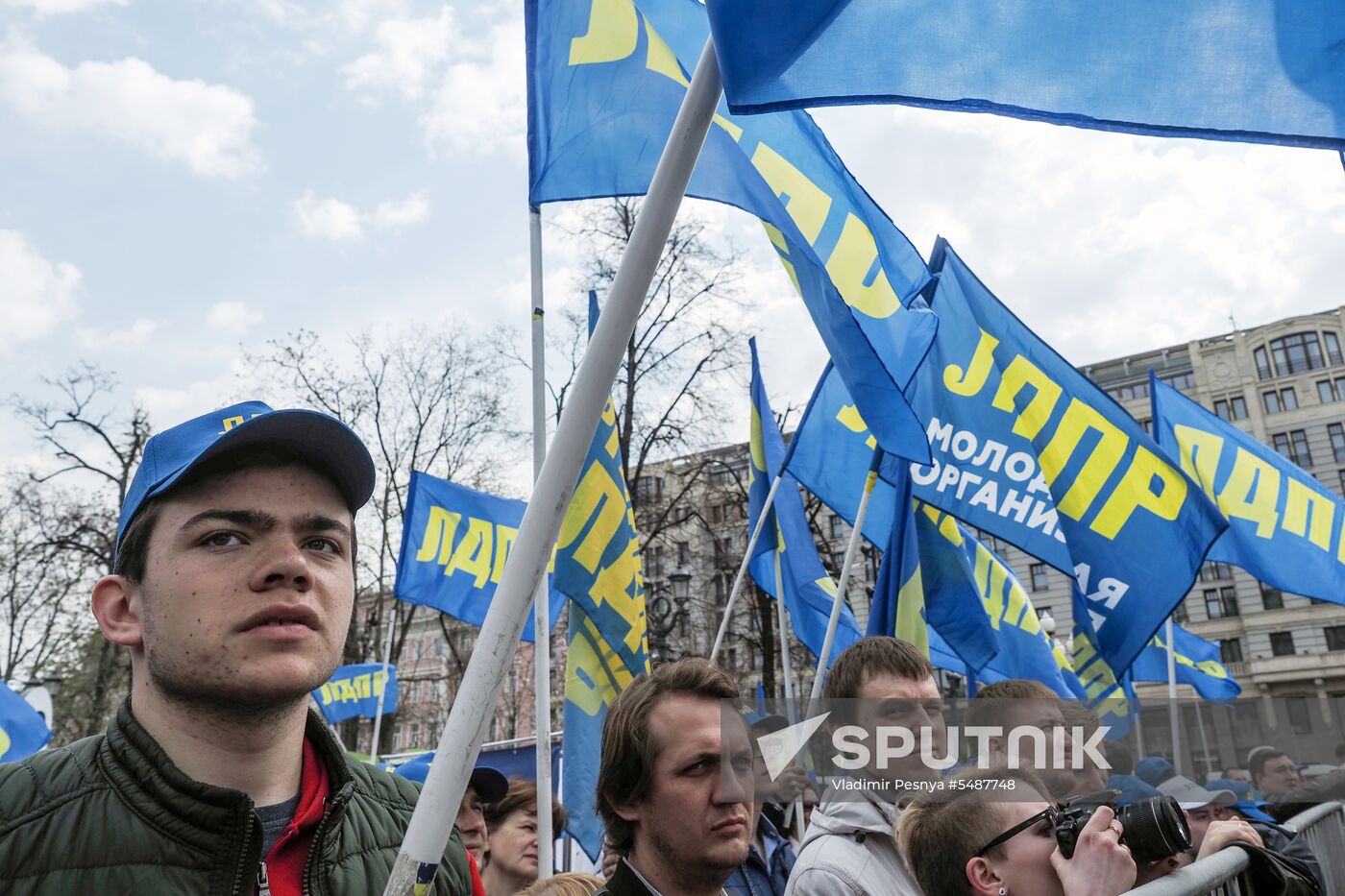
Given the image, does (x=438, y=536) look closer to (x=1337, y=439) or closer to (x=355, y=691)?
(x=355, y=691)

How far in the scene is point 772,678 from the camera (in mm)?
20531

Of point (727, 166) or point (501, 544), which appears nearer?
point (727, 166)

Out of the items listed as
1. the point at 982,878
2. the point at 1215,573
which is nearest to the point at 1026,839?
the point at 982,878

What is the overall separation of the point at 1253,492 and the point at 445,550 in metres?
6.87

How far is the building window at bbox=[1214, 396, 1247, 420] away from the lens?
58.5 meters

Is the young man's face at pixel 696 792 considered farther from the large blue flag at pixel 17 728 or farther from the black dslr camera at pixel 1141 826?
the large blue flag at pixel 17 728

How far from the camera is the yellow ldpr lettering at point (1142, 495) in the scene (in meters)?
5.89

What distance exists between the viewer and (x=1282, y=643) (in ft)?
176

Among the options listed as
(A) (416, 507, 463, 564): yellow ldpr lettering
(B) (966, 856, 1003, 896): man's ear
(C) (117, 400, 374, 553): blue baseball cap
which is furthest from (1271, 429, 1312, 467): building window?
(C) (117, 400, 374, 553): blue baseball cap

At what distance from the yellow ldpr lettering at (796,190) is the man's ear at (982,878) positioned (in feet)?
9.41

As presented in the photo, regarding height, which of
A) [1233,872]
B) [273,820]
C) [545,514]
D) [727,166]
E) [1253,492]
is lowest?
[1233,872]

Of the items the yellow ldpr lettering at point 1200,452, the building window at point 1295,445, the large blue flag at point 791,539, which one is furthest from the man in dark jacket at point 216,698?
the building window at point 1295,445

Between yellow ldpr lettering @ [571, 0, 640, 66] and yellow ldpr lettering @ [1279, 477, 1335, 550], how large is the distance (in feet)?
22.8

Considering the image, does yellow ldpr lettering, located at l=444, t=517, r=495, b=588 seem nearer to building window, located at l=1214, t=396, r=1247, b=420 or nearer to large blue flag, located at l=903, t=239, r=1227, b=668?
large blue flag, located at l=903, t=239, r=1227, b=668
